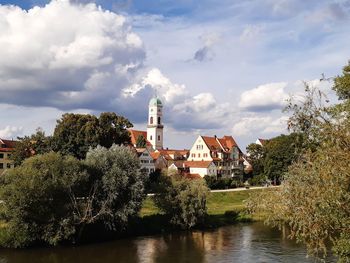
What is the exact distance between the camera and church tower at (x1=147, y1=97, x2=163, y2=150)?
139125mm

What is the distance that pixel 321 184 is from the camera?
53.3ft

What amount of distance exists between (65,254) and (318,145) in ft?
95.0

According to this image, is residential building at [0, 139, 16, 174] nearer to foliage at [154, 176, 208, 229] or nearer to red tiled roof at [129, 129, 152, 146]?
red tiled roof at [129, 129, 152, 146]

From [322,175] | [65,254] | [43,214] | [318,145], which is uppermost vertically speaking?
[318,145]

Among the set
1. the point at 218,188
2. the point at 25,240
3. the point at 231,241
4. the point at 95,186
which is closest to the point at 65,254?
the point at 25,240

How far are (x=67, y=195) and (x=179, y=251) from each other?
1253cm

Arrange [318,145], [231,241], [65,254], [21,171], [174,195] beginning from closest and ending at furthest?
[318,145] < [65,254] < [21,171] < [231,241] < [174,195]

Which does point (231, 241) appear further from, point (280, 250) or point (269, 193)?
point (269, 193)

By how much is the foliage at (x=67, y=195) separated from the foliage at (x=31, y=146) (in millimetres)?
24215

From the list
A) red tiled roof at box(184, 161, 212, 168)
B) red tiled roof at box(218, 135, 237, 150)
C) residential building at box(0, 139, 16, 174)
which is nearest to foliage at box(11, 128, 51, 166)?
residential building at box(0, 139, 16, 174)

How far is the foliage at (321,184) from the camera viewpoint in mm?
15633

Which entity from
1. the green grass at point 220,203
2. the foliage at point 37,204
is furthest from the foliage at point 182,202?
the foliage at point 37,204

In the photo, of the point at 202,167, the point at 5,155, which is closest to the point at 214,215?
the point at 202,167

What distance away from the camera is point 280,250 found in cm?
4081
